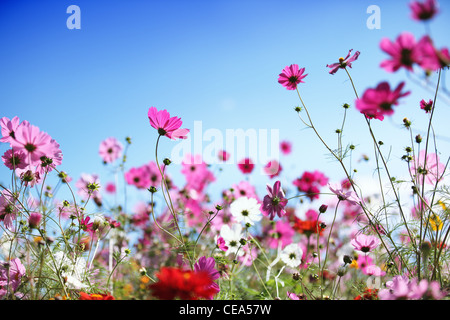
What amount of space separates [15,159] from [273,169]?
1.27 meters

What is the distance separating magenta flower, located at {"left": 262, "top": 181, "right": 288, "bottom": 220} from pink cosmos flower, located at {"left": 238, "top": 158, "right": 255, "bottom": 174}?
824 mm

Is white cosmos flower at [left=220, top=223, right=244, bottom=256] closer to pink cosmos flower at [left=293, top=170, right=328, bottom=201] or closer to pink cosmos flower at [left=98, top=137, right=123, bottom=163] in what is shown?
pink cosmos flower at [left=293, top=170, right=328, bottom=201]

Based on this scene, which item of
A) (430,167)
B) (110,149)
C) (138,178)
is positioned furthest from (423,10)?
(110,149)

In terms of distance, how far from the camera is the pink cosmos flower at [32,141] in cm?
68

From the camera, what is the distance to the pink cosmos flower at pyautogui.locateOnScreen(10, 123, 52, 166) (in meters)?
0.68

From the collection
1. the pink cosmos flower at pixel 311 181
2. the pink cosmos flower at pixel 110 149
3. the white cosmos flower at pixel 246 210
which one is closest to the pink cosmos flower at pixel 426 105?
the white cosmos flower at pixel 246 210

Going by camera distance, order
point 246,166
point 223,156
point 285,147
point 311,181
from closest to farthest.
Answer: point 311,181 → point 246,166 → point 223,156 → point 285,147

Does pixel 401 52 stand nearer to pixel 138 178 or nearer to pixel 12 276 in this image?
pixel 12 276

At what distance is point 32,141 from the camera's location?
0.70 m

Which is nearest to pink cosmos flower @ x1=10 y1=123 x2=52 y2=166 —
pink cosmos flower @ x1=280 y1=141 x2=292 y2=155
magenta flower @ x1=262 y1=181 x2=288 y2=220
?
magenta flower @ x1=262 y1=181 x2=288 y2=220

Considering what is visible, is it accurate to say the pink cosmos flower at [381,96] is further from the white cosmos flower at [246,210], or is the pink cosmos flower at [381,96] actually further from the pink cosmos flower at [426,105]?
the white cosmos flower at [246,210]
